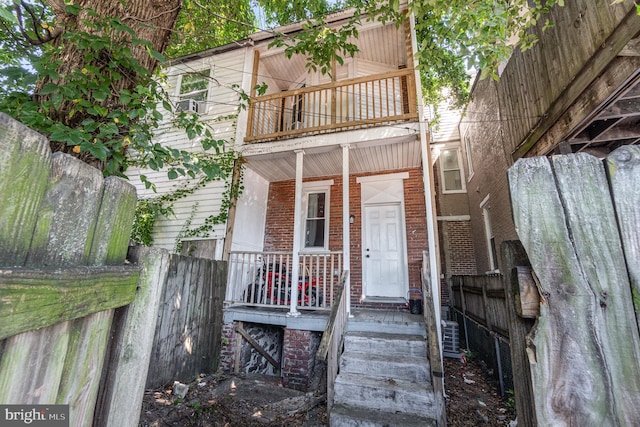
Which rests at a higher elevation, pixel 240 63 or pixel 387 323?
pixel 240 63

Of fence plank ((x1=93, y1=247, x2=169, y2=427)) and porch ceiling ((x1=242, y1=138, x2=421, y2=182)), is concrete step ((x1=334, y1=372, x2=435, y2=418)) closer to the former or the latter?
fence plank ((x1=93, y1=247, x2=169, y2=427))

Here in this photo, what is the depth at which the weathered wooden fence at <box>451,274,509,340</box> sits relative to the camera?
409 centimetres

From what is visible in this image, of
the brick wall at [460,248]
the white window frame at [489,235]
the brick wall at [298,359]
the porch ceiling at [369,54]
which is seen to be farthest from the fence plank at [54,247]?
the brick wall at [460,248]

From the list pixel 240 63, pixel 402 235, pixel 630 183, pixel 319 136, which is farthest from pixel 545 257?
pixel 240 63

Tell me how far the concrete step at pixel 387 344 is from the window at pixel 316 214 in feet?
9.52

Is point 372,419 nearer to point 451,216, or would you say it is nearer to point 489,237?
point 489,237

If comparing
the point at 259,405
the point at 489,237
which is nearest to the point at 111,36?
the point at 259,405

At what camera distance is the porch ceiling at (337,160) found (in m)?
5.82

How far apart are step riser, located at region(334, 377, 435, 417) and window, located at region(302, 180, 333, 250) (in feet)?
12.1

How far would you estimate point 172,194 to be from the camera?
21.9ft

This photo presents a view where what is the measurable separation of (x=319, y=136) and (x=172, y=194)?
3818 mm

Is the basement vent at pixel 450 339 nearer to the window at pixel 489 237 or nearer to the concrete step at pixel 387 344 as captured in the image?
the concrete step at pixel 387 344

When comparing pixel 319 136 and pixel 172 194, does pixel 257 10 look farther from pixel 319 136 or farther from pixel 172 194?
pixel 172 194

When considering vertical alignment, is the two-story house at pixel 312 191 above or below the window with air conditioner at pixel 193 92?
below
